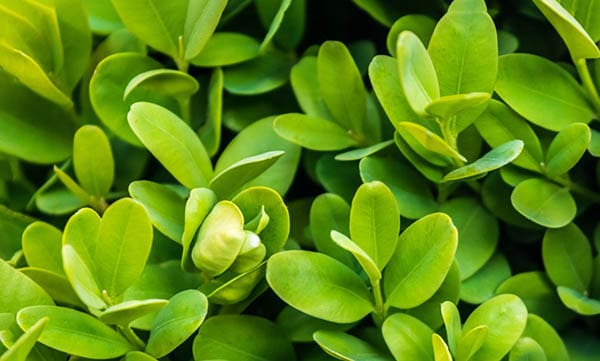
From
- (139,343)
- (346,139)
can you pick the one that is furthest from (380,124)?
(139,343)

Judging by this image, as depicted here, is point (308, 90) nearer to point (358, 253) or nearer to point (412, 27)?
point (412, 27)

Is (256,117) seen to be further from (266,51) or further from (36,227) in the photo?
(36,227)

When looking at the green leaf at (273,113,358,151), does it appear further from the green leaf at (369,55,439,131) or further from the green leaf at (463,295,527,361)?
the green leaf at (463,295,527,361)

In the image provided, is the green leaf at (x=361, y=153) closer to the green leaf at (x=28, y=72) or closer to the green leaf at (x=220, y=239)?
the green leaf at (x=220, y=239)

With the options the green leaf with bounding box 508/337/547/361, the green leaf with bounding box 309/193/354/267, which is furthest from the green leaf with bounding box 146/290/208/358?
the green leaf with bounding box 508/337/547/361

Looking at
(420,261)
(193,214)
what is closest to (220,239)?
(193,214)

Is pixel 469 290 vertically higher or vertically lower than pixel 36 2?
lower
